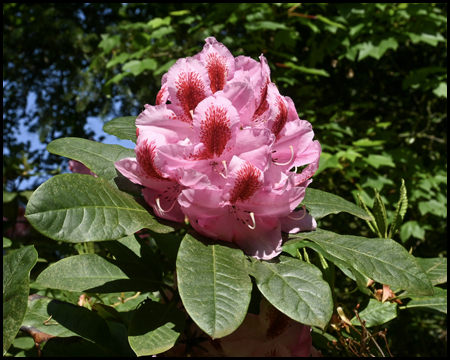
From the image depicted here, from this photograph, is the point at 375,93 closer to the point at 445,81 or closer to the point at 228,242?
the point at 445,81

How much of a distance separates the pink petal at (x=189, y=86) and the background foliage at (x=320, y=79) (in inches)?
38.1

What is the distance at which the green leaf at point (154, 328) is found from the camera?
50 centimetres

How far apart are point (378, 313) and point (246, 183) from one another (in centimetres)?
45

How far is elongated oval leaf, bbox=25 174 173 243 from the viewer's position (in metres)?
0.47

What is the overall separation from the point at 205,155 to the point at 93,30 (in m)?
4.34

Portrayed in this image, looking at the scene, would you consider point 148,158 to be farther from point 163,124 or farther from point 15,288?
point 15,288

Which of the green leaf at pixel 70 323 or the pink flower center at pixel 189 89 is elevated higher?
the pink flower center at pixel 189 89

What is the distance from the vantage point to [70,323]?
64cm

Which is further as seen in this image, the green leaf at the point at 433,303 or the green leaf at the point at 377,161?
the green leaf at the point at 377,161

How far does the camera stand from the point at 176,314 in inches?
23.2

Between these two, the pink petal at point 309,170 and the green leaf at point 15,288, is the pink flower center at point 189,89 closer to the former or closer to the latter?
the pink petal at point 309,170

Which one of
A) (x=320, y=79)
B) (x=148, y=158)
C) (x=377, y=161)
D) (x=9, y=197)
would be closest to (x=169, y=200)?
(x=148, y=158)

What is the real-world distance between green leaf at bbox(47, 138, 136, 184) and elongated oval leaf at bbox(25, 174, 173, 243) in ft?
0.30

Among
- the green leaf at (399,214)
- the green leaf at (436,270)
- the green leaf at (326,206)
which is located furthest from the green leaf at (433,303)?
the green leaf at (326,206)
